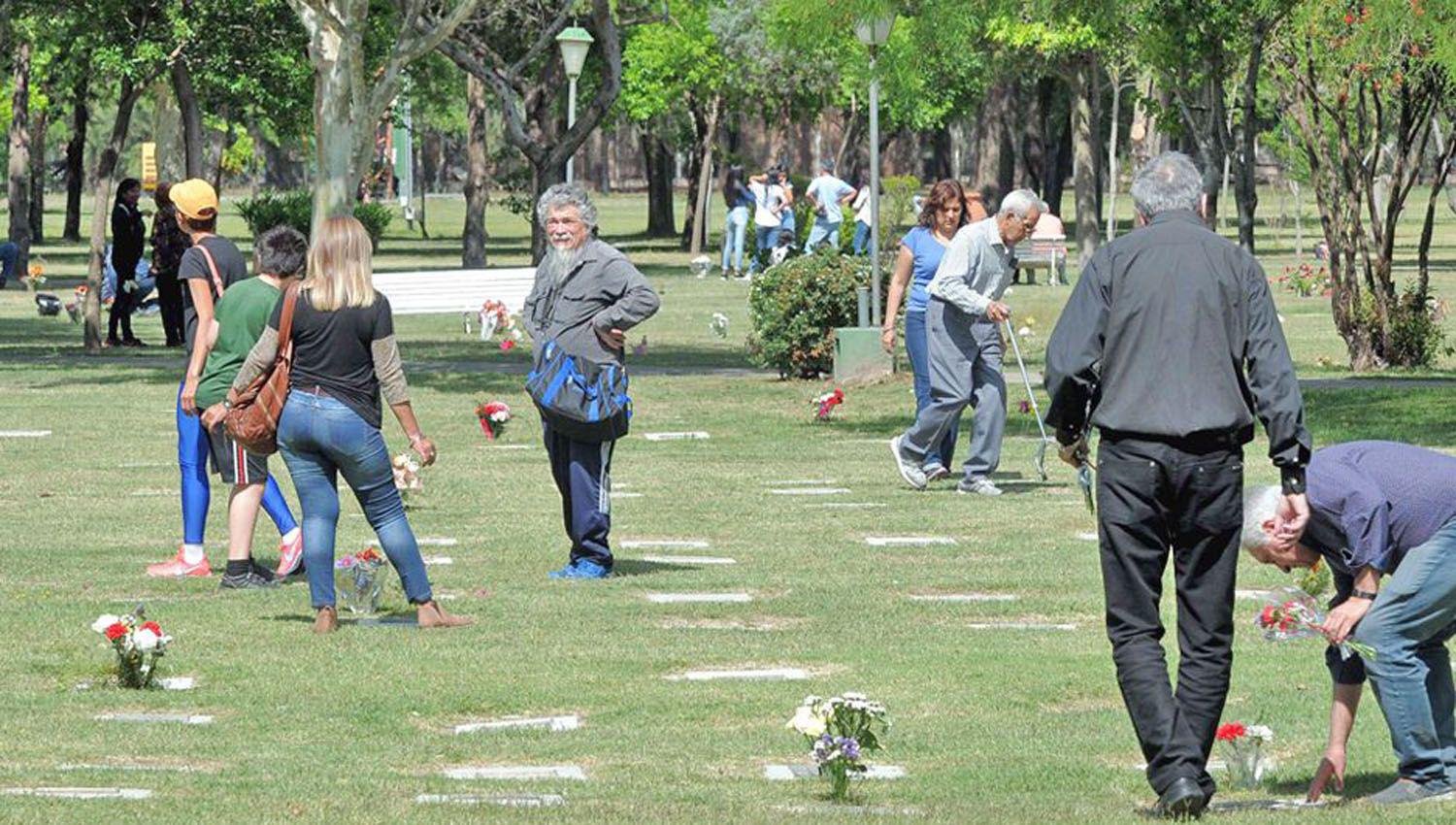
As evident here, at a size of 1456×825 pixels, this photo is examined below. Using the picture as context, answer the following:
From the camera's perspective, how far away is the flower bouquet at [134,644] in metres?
8.77

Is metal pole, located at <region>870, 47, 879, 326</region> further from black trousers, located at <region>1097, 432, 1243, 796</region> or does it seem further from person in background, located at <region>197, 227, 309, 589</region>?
black trousers, located at <region>1097, 432, 1243, 796</region>

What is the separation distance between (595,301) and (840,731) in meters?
4.88

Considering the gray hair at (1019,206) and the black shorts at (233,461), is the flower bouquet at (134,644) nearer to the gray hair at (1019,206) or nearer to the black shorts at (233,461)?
the black shorts at (233,461)

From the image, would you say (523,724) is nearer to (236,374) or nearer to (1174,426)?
(1174,426)

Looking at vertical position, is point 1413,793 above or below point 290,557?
above

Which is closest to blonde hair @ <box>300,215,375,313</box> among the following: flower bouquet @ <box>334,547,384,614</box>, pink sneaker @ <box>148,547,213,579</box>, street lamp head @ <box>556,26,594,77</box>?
flower bouquet @ <box>334,547,384,614</box>

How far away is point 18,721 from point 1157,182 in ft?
13.4

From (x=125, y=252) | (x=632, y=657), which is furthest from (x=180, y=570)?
(x=125, y=252)

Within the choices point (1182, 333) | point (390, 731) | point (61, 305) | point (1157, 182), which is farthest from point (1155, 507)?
point (61, 305)

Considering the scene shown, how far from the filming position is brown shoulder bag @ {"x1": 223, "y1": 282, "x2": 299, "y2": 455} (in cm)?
999

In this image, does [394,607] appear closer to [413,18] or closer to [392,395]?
[392,395]

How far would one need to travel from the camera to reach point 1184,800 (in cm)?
675

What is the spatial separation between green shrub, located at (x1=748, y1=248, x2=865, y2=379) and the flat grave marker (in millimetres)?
14991

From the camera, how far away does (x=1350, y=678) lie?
7035 millimetres
